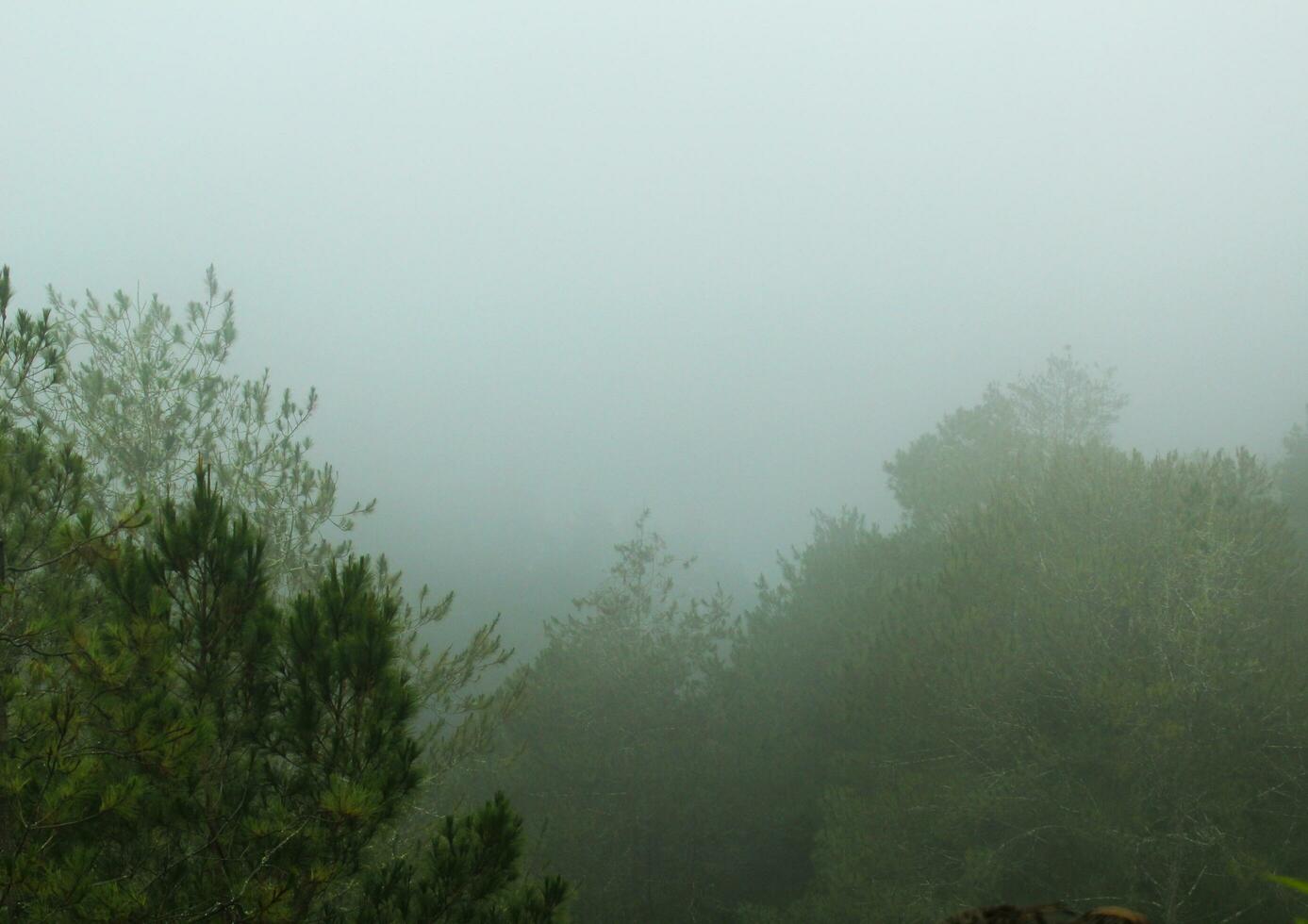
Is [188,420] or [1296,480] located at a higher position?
[188,420]

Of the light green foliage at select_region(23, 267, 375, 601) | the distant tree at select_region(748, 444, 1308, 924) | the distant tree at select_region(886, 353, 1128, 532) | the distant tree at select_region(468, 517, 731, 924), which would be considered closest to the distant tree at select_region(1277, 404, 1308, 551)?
the distant tree at select_region(886, 353, 1128, 532)

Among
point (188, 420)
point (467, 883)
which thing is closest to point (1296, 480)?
point (467, 883)

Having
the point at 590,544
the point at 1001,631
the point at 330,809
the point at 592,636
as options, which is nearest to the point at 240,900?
the point at 330,809

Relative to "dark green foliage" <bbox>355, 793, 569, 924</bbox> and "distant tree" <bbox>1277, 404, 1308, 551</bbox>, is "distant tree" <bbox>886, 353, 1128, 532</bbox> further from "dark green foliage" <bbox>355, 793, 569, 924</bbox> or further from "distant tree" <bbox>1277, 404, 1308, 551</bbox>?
"dark green foliage" <bbox>355, 793, 569, 924</bbox>

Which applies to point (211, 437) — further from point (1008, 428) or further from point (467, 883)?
point (1008, 428)

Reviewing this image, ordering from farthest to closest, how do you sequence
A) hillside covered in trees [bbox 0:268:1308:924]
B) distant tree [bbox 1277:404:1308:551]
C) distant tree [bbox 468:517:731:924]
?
distant tree [bbox 1277:404:1308:551], distant tree [bbox 468:517:731:924], hillside covered in trees [bbox 0:268:1308:924]

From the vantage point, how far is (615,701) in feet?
65.6

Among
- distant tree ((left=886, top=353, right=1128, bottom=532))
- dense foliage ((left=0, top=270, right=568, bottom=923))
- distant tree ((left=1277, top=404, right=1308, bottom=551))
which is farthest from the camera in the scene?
distant tree ((left=886, top=353, right=1128, bottom=532))

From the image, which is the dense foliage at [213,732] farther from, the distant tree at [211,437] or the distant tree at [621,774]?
the distant tree at [621,774]

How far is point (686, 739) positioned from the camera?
1955 cm

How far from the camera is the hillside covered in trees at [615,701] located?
15.7ft

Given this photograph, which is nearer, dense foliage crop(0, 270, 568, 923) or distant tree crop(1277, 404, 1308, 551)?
dense foliage crop(0, 270, 568, 923)

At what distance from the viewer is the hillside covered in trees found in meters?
4.79

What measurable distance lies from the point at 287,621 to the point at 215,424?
23.8 feet
